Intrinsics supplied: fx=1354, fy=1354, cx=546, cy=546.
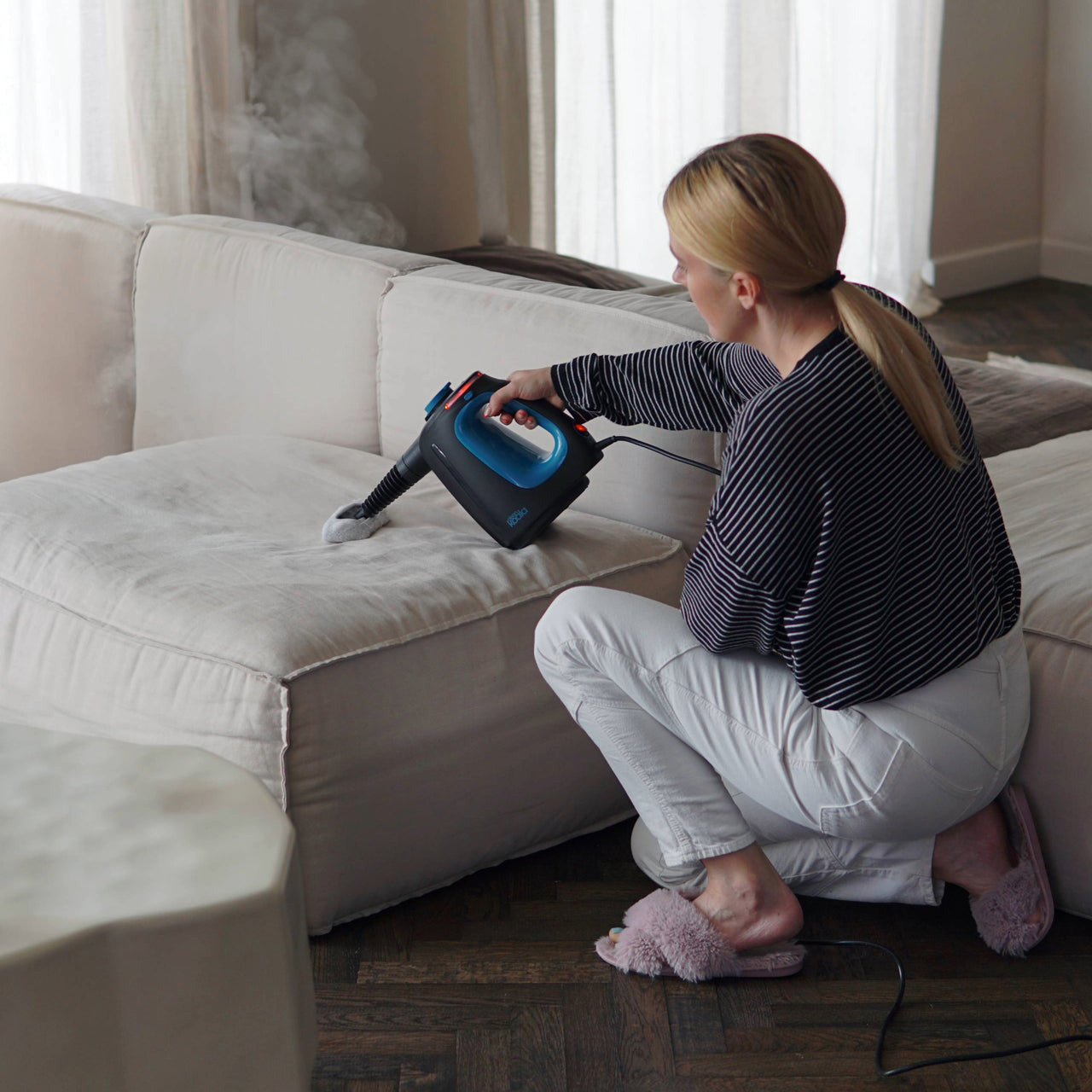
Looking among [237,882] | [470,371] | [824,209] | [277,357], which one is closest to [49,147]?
[277,357]

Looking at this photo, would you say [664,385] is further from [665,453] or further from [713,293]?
[713,293]

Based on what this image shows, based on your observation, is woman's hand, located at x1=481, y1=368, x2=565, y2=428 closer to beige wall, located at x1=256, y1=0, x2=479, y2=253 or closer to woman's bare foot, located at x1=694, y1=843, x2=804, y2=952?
woman's bare foot, located at x1=694, y1=843, x2=804, y2=952

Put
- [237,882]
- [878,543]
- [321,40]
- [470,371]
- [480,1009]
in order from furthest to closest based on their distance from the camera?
[321,40], [470,371], [480,1009], [878,543], [237,882]

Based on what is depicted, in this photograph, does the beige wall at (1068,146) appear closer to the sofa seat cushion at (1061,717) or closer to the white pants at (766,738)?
the sofa seat cushion at (1061,717)

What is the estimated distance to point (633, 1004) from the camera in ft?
4.67

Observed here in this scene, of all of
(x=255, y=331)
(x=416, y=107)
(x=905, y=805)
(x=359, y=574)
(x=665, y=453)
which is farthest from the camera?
(x=416, y=107)

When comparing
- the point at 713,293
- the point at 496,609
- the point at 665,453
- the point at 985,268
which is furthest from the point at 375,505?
the point at 985,268

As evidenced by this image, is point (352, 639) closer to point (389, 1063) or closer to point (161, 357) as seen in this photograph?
point (389, 1063)

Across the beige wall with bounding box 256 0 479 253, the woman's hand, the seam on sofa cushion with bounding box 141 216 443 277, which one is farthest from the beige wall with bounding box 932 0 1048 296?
the woman's hand

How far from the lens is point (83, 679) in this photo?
1605 millimetres

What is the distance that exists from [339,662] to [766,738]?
0.46 meters

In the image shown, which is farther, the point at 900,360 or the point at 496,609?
the point at 496,609

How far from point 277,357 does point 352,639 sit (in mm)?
919

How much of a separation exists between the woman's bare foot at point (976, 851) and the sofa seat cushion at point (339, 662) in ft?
1.41
